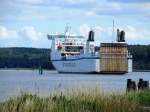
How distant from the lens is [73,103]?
891 inches

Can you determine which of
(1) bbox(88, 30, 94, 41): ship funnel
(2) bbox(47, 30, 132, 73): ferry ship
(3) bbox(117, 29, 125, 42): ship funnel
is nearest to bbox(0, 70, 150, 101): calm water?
(2) bbox(47, 30, 132, 73): ferry ship

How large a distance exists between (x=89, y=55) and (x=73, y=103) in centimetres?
10230

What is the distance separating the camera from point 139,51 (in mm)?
164250

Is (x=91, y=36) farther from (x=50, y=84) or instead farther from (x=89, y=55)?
(x=50, y=84)

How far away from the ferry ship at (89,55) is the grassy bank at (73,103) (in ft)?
329

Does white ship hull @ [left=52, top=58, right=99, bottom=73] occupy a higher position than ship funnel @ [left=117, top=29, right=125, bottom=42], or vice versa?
ship funnel @ [left=117, top=29, right=125, bottom=42]

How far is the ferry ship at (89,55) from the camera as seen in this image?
412 feet

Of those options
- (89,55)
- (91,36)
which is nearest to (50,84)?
(89,55)

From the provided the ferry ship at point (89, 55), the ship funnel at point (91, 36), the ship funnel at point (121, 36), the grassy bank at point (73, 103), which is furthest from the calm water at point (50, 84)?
the ship funnel at point (121, 36)

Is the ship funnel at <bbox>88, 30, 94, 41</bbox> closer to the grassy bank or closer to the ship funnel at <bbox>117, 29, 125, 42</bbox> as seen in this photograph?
the ship funnel at <bbox>117, 29, 125, 42</bbox>

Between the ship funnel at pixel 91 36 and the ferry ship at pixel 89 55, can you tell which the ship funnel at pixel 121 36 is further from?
the ship funnel at pixel 91 36

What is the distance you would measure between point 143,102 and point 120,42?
351 feet

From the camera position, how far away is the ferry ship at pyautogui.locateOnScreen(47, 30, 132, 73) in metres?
126

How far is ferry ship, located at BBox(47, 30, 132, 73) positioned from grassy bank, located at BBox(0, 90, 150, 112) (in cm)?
10038
